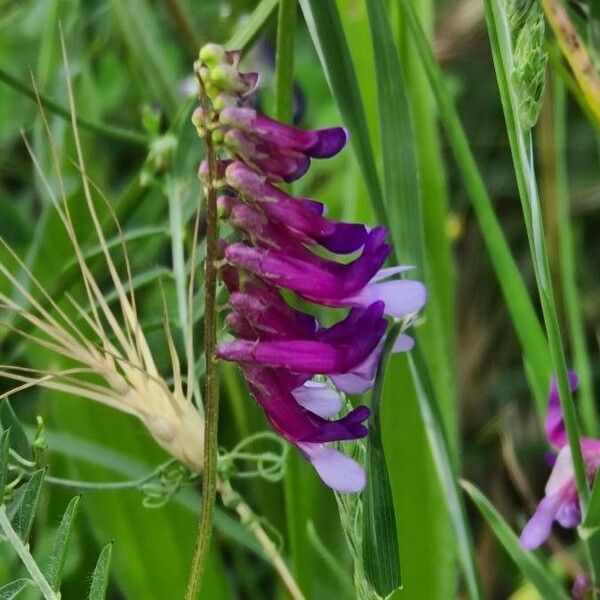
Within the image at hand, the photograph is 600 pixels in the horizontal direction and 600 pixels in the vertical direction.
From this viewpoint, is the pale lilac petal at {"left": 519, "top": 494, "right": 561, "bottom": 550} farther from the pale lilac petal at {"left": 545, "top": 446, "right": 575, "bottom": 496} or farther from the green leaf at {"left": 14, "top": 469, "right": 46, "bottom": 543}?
the green leaf at {"left": 14, "top": 469, "right": 46, "bottom": 543}

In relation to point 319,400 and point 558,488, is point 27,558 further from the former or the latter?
point 558,488

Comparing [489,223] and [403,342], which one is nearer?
[403,342]

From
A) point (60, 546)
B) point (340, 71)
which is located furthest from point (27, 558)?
point (340, 71)

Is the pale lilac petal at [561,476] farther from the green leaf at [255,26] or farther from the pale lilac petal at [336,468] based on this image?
the green leaf at [255,26]

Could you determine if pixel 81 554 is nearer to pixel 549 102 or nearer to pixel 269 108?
pixel 269 108

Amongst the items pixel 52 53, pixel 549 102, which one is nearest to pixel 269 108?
pixel 52 53

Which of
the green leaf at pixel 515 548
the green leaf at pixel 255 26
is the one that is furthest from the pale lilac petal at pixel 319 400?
the green leaf at pixel 255 26
